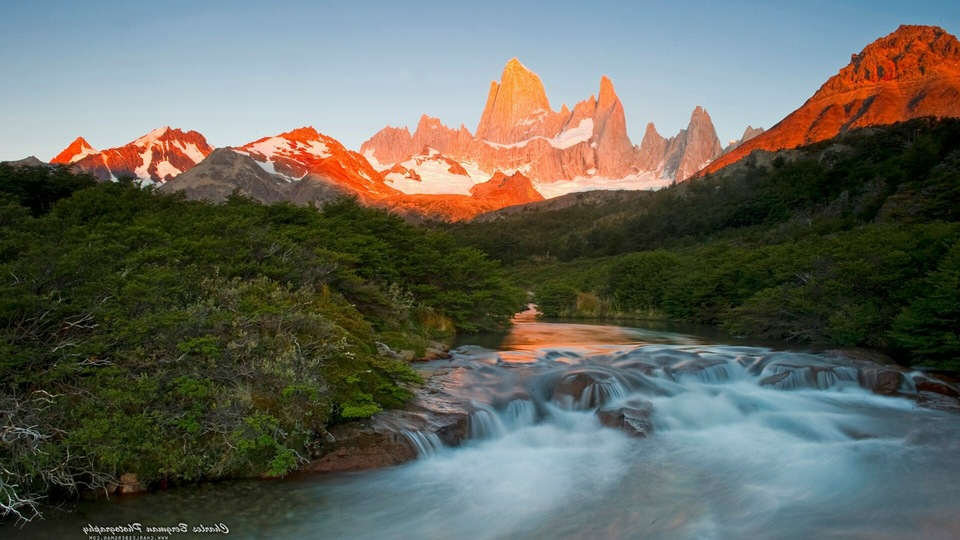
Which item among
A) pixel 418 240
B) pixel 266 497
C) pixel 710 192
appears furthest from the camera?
pixel 710 192

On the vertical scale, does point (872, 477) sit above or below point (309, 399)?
below

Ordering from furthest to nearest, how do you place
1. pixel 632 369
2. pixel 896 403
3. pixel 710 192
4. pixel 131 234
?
pixel 710 192 → pixel 632 369 → pixel 896 403 → pixel 131 234

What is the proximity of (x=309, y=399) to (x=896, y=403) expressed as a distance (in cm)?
1146

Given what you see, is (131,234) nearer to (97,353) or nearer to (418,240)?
(97,353)

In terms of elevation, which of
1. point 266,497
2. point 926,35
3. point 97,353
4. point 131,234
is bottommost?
point 266,497

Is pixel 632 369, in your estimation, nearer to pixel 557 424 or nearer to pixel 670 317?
pixel 557 424

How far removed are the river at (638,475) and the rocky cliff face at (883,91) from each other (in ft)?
446

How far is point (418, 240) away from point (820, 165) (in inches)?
2430

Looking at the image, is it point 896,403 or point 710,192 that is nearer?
point 896,403

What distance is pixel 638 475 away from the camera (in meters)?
8.98

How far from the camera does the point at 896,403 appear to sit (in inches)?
496

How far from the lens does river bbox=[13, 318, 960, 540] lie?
7211 mm

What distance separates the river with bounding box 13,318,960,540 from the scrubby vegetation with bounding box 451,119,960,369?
11.7 ft

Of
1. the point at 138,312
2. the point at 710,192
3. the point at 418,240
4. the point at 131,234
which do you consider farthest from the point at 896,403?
the point at 710,192
